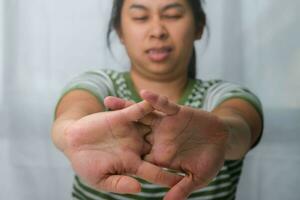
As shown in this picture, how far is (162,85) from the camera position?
0.76 meters

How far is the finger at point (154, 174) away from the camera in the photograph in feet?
1.70

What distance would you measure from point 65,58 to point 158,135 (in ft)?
1.03

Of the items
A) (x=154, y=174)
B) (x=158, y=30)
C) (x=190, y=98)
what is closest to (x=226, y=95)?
(x=190, y=98)

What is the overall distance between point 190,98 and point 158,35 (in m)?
0.13

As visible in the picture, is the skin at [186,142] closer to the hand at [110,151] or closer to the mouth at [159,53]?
the hand at [110,151]

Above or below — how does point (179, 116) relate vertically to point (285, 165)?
above

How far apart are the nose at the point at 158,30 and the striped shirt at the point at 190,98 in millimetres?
95

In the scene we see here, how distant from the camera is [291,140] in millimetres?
780

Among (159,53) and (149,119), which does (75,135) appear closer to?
(149,119)

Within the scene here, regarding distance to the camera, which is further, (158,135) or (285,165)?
(285,165)

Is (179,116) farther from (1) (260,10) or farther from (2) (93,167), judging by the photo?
(1) (260,10)

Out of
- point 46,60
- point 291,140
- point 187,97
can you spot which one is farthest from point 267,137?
point 46,60

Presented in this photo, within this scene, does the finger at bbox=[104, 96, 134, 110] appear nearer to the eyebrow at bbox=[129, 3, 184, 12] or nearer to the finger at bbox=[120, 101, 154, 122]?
the finger at bbox=[120, 101, 154, 122]

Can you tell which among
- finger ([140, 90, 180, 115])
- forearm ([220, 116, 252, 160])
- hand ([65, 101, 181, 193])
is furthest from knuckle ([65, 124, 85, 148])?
forearm ([220, 116, 252, 160])
